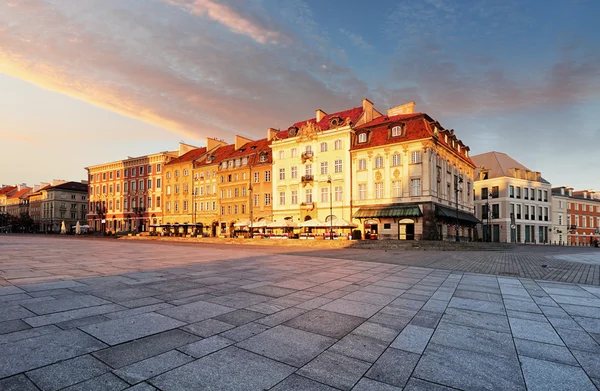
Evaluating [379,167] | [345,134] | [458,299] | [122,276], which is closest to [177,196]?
[345,134]

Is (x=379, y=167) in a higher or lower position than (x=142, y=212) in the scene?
higher

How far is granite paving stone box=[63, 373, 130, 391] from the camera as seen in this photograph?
353cm

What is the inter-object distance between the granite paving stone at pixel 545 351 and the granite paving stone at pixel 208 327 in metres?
4.71

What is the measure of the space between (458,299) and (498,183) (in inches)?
2463

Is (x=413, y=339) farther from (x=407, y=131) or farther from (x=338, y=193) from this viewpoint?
(x=338, y=193)

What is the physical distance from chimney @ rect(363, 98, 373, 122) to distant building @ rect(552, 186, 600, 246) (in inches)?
1848

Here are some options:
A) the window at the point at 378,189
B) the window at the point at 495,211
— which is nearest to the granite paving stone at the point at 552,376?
the window at the point at 378,189

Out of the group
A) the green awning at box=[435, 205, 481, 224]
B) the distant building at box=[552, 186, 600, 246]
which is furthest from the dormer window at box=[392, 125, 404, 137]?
the distant building at box=[552, 186, 600, 246]

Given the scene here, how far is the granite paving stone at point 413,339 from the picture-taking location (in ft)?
16.5

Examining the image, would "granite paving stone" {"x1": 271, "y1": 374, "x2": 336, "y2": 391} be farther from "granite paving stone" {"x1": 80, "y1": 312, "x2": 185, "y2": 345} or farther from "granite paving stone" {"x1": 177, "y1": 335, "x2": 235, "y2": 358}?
"granite paving stone" {"x1": 80, "y1": 312, "x2": 185, "y2": 345}

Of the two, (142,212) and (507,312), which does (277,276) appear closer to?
(507,312)

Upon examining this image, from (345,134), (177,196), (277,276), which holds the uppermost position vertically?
(345,134)

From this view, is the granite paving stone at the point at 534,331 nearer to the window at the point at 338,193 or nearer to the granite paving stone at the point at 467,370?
the granite paving stone at the point at 467,370

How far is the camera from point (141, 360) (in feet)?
14.1
